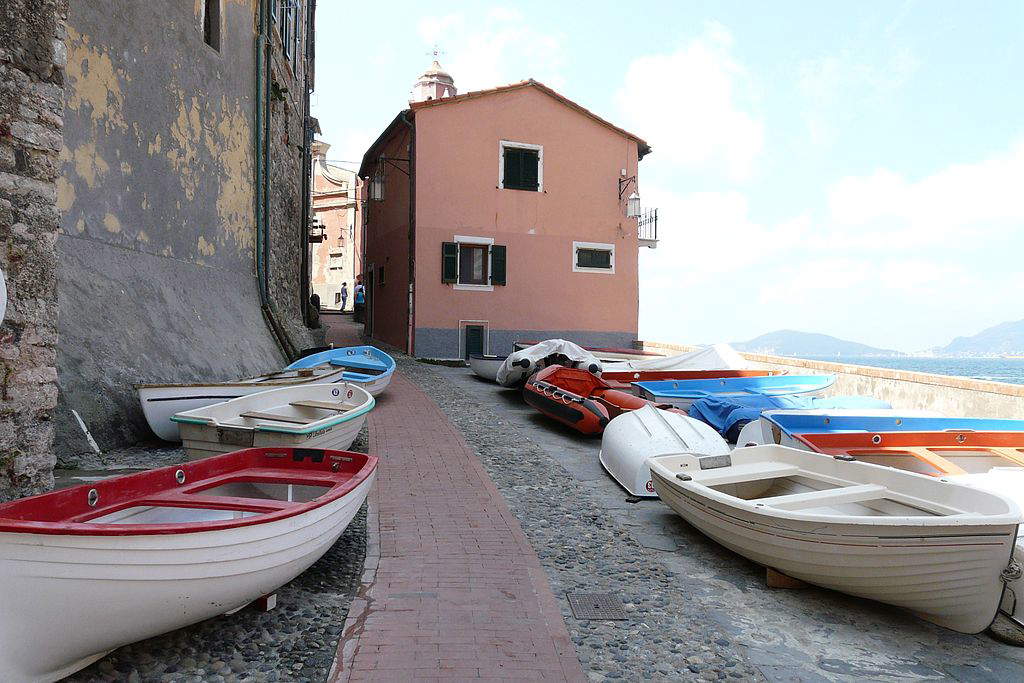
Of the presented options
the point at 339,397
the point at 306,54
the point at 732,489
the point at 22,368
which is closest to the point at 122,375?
the point at 339,397

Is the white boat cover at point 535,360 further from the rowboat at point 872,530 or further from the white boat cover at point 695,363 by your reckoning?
the rowboat at point 872,530

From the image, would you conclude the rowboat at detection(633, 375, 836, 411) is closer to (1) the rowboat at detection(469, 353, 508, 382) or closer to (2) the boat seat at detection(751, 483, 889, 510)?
(1) the rowboat at detection(469, 353, 508, 382)

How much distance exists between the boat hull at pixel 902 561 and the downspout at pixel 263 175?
9782 millimetres

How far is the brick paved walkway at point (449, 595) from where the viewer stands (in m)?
2.96

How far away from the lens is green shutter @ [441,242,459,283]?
661 inches

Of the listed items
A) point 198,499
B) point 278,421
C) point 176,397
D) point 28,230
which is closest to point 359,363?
point 176,397

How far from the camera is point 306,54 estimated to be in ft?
64.3

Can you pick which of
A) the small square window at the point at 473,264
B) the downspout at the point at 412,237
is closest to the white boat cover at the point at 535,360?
the downspout at the point at 412,237

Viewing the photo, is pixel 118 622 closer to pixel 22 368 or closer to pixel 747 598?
pixel 22 368

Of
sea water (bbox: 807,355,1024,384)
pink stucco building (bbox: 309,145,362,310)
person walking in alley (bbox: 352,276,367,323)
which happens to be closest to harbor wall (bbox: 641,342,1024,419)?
sea water (bbox: 807,355,1024,384)

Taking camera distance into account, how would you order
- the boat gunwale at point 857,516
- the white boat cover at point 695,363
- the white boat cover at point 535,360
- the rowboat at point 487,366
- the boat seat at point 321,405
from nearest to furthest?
the boat gunwale at point 857,516
the boat seat at point 321,405
the white boat cover at point 695,363
the white boat cover at point 535,360
the rowboat at point 487,366

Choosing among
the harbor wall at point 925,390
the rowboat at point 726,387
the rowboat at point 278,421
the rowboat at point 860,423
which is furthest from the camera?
the rowboat at point 726,387

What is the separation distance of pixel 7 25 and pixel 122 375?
4038mm

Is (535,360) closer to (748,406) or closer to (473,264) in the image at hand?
(748,406)
